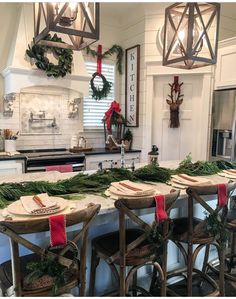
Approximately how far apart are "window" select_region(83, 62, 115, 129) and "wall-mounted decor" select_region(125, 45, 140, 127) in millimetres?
311

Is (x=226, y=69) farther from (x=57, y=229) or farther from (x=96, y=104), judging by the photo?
(x=57, y=229)

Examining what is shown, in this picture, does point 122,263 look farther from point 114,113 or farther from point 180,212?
point 114,113

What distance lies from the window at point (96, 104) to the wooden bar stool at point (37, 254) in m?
3.46

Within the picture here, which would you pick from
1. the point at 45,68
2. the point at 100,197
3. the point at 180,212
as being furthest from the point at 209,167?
the point at 45,68

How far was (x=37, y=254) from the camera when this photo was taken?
133 centimetres

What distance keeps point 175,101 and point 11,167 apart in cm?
269

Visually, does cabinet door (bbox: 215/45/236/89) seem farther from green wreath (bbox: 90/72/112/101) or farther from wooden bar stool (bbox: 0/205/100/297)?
wooden bar stool (bbox: 0/205/100/297)

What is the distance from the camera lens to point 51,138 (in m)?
4.38

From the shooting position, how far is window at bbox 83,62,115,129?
4.69 m

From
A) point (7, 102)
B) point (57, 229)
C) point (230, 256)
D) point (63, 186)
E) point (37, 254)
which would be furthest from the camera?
point (7, 102)

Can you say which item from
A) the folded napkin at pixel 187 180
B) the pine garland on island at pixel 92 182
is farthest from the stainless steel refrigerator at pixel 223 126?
the folded napkin at pixel 187 180

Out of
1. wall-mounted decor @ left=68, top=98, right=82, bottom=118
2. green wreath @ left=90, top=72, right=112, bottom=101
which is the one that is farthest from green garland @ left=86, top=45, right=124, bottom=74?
wall-mounted decor @ left=68, top=98, right=82, bottom=118

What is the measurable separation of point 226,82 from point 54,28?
297cm

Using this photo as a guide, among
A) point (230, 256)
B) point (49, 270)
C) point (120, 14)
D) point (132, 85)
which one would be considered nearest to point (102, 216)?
point (49, 270)
